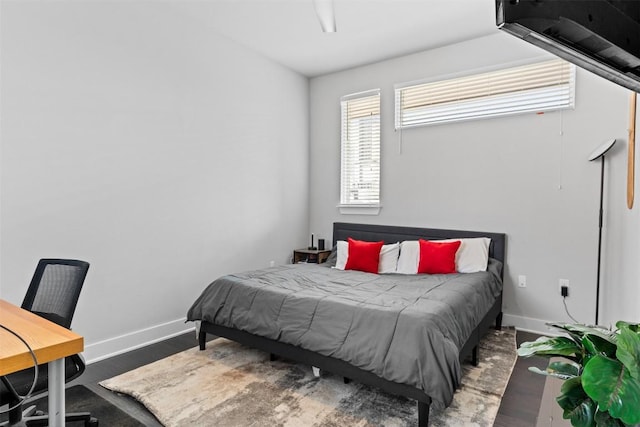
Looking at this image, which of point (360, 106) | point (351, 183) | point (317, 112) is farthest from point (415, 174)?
point (317, 112)

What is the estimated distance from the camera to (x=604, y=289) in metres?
3.25

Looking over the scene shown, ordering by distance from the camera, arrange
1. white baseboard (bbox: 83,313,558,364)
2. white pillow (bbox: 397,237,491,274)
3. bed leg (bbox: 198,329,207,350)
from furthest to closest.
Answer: white pillow (bbox: 397,237,491,274), bed leg (bbox: 198,329,207,350), white baseboard (bbox: 83,313,558,364)

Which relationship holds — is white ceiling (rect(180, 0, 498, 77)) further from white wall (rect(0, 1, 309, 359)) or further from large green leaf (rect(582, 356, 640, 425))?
large green leaf (rect(582, 356, 640, 425))

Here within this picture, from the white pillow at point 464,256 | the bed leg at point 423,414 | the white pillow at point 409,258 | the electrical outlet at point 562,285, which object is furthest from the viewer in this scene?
the white pillow at point 409,258

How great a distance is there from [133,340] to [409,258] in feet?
8.88

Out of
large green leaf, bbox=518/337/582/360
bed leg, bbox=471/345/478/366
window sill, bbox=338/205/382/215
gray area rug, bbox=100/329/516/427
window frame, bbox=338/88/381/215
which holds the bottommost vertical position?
gray area rug, bbox=100/329/516/427

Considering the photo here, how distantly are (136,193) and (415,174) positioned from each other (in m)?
2.93

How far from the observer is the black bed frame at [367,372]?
6.78 feet

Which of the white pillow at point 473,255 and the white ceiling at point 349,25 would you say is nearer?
the white ceiling at point 349,25

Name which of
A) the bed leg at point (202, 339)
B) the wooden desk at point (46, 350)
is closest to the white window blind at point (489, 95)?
the bed leg at point (202, 339)

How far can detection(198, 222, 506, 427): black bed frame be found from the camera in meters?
2.07

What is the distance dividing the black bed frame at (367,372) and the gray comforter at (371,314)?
0.23 ft

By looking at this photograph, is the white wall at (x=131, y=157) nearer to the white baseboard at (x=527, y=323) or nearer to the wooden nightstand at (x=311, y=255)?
the wooden nightstand at (x=311, y=255)

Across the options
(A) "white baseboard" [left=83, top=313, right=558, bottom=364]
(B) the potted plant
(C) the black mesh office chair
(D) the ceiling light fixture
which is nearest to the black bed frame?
(A) "white baseboard" [left=83, top=313, right=558, bottom=364]
